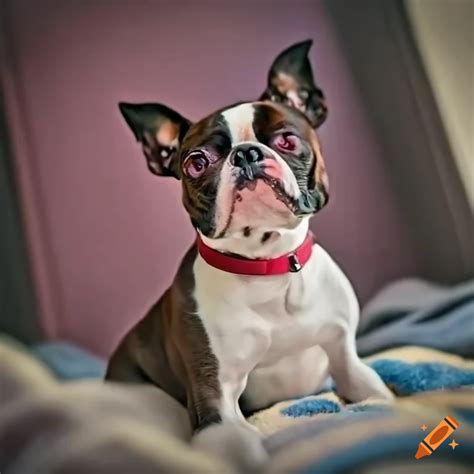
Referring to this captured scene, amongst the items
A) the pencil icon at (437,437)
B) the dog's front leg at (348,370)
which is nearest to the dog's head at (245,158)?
the dog's front leg at (348,370)

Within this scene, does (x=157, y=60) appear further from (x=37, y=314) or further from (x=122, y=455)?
(x=122, y=455)

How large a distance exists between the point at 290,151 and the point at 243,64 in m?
0.21

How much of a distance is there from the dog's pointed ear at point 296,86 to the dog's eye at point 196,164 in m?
0.14

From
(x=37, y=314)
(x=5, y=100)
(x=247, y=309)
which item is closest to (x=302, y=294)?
(x=247, y=309)

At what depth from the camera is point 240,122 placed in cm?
89

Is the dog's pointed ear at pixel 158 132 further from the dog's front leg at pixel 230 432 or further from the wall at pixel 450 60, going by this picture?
the wall at pixel 450 60

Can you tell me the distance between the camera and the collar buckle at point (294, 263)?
899 mm

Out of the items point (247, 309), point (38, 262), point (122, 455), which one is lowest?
point (122, 455)

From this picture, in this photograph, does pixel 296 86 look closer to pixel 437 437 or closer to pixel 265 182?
pixel 265 182

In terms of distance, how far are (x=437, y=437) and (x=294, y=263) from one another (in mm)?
245

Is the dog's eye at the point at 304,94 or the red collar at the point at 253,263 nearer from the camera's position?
the red collar at the point at 253,263

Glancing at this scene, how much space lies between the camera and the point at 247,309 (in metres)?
0.89

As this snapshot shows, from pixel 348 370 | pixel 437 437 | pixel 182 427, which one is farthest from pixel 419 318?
pixel 182 427

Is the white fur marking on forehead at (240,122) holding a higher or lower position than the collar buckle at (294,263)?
higher
